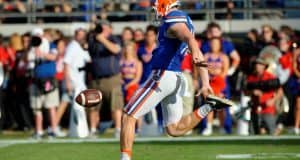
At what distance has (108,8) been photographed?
25812mm

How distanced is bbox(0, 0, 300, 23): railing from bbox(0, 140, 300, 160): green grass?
10087mm

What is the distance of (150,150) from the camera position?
1416 cm

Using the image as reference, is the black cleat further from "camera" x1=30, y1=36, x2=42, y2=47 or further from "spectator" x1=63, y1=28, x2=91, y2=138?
"camera" x1=30, y1=36, x2=42, y2=47

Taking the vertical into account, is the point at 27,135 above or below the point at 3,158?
below

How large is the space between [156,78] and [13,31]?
47.8 feet

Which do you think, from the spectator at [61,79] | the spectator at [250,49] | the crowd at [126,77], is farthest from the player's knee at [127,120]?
the spectator at [250,49]

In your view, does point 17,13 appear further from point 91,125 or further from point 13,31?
point 91,125

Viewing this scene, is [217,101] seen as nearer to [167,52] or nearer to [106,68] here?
[167,52]

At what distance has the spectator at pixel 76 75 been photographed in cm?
1902

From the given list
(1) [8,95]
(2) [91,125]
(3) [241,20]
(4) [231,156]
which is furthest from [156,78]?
(3) [241,20]

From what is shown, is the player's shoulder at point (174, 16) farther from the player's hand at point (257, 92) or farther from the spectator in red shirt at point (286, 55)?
the spectator in red shirt at point (286, 55)

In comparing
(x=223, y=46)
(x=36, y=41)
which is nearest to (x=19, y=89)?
(x=36, y=41)

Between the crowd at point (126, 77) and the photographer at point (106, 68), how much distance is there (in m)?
0.02

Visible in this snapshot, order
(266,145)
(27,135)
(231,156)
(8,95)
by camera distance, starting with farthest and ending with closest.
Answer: (8,95) → (27,135) → (266,145) → (231,156)
